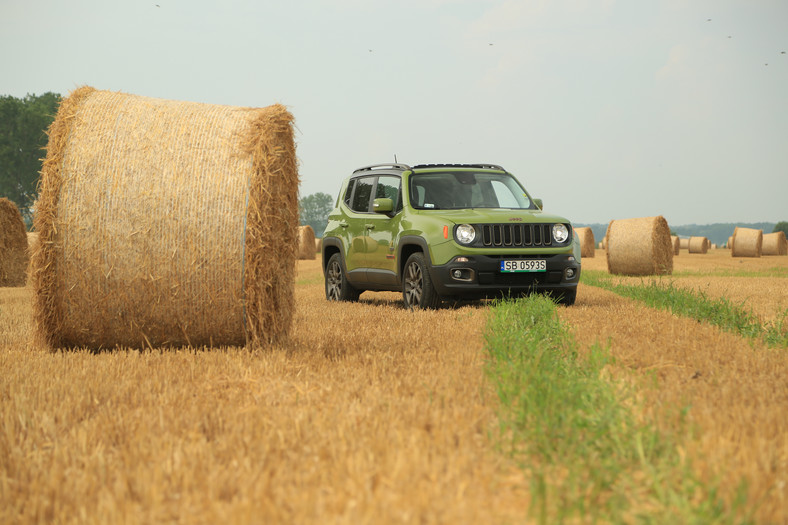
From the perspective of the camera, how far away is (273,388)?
16.3 ft

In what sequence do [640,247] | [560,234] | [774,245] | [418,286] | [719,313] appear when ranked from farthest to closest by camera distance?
[774,245], [640,247], [418,286], [560,234], [719,313]

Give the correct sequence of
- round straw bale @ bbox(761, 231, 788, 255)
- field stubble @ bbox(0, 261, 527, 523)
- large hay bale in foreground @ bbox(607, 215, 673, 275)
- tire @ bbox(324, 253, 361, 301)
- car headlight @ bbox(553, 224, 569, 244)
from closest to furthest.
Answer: field stubble @ bbox(0, 261, 527, 523) → car headlight @ bbox(553, 224, 569, 244) → tire @ bbox(324, 253, 361, 301) → large hay bale in foreground @ bbox(607, 215, 673, 275) → round straw bale @ bbox(761, 231, 788, 255)

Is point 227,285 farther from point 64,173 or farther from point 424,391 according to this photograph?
point 424,391

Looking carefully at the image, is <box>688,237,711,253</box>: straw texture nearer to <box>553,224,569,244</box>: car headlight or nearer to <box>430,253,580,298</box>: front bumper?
<box>553,224,569,244</box>: car headlight

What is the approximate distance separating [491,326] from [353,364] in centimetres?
205

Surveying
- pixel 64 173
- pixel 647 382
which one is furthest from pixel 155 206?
pixel 647 382

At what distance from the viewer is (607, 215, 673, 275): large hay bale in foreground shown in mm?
21156

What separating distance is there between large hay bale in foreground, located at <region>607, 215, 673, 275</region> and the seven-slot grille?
1135 cm

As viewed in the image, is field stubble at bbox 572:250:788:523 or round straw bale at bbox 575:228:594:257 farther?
round straw bale at bbox 575:228:594:257

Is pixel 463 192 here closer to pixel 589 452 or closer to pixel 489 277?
pixel 489 277

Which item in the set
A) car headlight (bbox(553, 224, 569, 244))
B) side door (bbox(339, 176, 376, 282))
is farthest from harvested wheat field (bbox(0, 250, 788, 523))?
side door (bbox(339, 176, 376, 282))

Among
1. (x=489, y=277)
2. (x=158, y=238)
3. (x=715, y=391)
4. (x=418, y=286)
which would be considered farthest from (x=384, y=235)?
(x=715, y=391)

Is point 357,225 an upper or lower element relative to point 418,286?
upper

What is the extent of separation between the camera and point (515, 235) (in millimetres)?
10500
